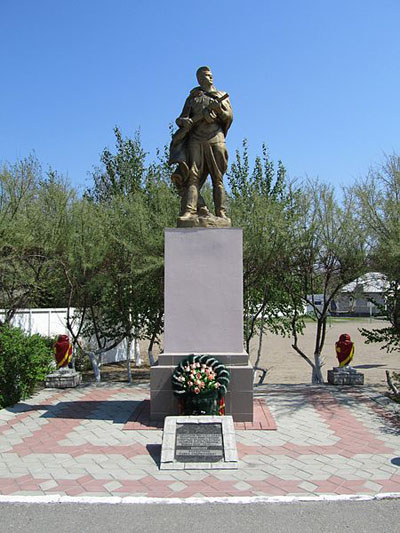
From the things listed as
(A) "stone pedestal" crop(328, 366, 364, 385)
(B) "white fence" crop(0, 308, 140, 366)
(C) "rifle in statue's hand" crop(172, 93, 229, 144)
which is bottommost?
(A) "stone pedestal" crop(328, 366, 364, 385)

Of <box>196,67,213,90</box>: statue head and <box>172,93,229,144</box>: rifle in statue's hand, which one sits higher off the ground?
<box>196,67,213,90</box>: statue head

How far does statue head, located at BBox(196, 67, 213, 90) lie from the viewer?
754 centimetres

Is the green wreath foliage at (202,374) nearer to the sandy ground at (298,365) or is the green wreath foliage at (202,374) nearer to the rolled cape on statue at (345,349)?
the rolled cape on statue at (345,349)

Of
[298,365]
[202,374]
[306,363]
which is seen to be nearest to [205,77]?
[202,374]

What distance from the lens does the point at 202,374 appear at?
661cm

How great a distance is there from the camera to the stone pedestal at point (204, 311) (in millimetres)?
7009

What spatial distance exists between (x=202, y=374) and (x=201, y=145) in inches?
134

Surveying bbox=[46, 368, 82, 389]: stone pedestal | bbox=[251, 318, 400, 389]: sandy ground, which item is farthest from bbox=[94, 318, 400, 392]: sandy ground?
bbox=[46, 368, 82, 389]: stone pedestal

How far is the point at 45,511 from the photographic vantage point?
4.14m

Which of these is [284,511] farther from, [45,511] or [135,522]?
[45,511]

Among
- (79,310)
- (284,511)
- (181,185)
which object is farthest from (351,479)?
(79,310)

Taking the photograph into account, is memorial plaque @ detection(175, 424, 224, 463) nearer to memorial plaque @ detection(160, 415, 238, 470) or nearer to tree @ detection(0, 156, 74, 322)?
memorial plaque @ detection(160, 415, 238, 470)

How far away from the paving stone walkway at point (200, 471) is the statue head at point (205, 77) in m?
5.04

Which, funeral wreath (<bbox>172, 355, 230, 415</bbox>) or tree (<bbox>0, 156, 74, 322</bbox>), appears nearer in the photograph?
funeral wreath (<bbox>172, 355, 230, 415</bbox>)
